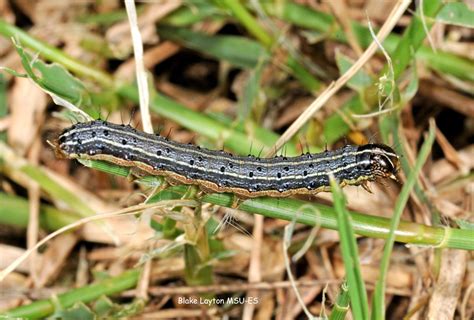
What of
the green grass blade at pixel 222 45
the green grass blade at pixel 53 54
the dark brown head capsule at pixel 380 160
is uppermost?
the green grass blade at pixel 222 45

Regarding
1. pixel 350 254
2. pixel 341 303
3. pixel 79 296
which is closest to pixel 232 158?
pixel 341 303

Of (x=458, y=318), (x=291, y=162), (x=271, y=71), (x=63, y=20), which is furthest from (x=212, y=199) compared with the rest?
(x=63, y=20)

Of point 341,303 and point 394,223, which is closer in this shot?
point 394,223

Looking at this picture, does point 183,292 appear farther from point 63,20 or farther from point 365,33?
point 63,20

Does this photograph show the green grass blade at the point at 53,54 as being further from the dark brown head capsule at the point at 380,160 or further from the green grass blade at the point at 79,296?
the dark brown head capsule at the point at 380,160

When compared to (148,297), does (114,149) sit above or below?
above

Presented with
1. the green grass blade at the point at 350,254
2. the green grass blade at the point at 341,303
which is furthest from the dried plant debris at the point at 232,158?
the green grass blade at the point at 350,254

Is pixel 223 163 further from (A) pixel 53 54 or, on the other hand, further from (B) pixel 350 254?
(A) pixel 53 54

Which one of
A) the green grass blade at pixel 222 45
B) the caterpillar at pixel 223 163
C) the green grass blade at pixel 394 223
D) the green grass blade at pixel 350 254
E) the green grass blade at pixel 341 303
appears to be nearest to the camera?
the green grass blade at pixel 350 254
